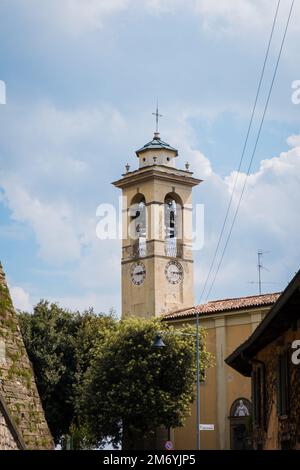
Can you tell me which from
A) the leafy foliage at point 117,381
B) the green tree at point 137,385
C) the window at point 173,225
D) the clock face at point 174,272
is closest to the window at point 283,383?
the leafy foliage at point 117,381

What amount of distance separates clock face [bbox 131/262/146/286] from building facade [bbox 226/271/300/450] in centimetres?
5170

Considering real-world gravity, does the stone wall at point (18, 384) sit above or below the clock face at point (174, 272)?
below

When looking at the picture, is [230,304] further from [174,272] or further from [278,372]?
[278,372]

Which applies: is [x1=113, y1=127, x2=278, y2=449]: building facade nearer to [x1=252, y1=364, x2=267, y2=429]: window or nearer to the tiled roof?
the tiled roof

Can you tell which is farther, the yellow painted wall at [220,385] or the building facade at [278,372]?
the yellow painted wall at [220,385]

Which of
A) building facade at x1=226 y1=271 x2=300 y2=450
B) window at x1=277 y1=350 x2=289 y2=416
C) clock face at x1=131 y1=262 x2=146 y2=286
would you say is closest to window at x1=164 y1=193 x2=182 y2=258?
clock face at x1=131 y1=262 x2=146 y2=286

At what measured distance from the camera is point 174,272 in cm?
8275

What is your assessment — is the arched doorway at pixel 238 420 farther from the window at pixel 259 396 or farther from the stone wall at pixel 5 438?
the stone wall at pixel 5 438

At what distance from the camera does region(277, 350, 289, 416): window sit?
75.0 feet

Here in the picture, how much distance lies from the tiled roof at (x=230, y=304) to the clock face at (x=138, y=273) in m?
13.3

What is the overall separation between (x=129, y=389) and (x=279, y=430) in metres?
31.1

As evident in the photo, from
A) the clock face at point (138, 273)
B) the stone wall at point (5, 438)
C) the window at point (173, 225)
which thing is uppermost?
the window at point (173, 225)

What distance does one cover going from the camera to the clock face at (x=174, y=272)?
82062mm

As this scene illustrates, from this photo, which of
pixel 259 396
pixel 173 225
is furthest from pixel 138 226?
pixel 259 396
